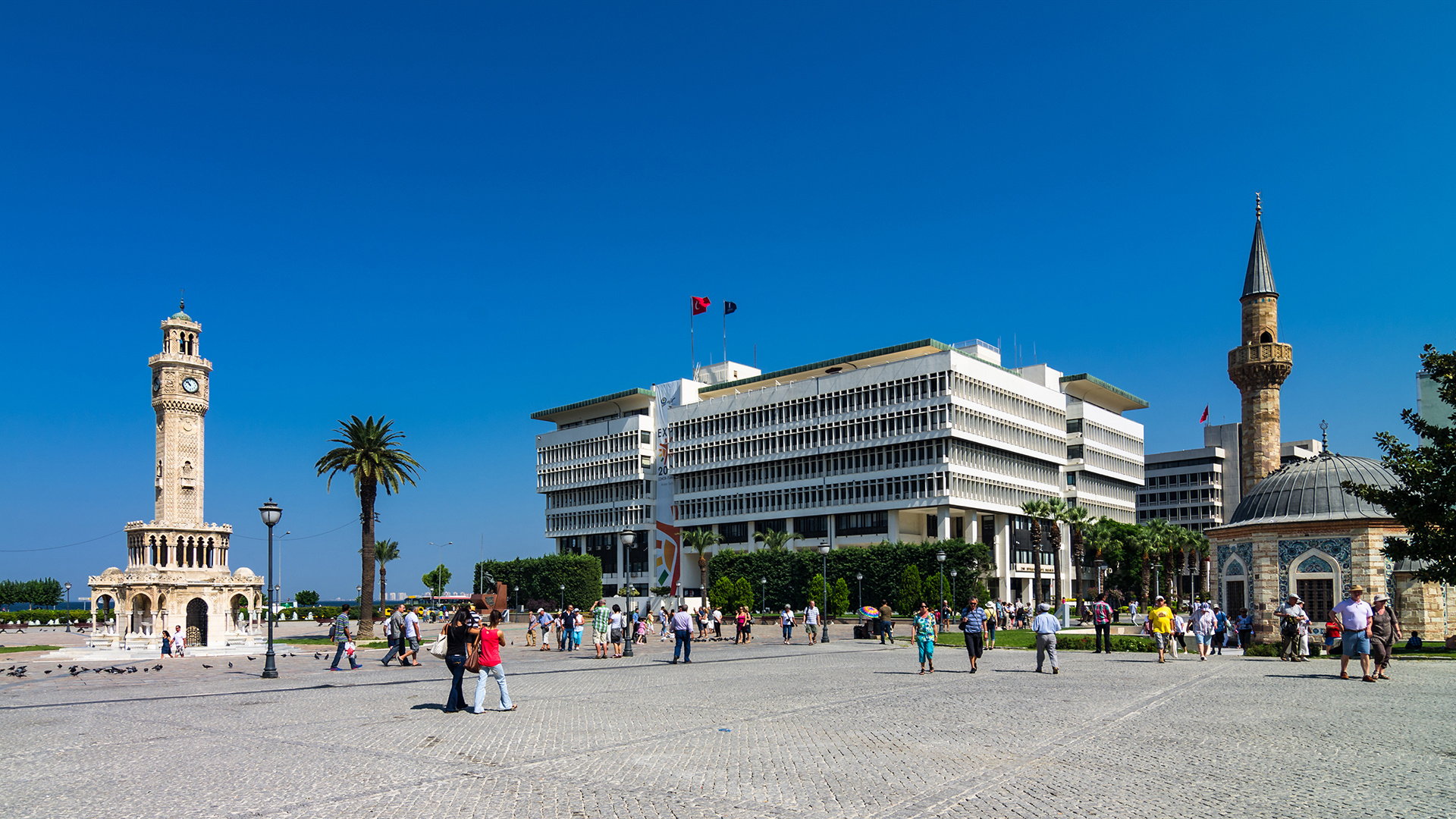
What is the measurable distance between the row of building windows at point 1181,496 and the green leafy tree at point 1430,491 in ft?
409

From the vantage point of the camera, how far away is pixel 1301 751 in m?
12.1

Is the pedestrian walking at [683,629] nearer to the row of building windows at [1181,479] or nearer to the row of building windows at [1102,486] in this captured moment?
the row of building windows at [1102,486]

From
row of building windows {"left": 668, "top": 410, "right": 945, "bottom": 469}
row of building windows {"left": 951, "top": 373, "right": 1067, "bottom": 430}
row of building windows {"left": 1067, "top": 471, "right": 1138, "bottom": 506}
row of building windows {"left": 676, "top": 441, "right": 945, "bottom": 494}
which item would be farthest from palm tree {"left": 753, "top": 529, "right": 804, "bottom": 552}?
row of building windows {"left": 1067, "top": 471, "right": 1138, "bottom": 506}

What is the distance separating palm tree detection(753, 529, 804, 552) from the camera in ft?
298

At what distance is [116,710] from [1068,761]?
14.8 metres

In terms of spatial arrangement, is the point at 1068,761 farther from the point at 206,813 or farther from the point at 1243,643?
the point at 1243,643

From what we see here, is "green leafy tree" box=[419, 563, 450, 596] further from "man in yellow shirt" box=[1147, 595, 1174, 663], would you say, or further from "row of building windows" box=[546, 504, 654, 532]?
"man in yellow shirt" box=[1147, 595, 1174, 663]

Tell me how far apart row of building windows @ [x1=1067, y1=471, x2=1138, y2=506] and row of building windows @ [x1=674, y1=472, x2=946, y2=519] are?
87.3ft

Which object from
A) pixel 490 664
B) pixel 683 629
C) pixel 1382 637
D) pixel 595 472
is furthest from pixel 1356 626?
pixel 595 472

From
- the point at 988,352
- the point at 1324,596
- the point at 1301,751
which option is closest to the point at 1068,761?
the point at 1301,751

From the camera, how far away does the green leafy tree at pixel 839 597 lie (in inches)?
3017

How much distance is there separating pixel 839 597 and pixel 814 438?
65.5 feet

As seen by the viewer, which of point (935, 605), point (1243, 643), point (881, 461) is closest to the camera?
point (1243, 643)

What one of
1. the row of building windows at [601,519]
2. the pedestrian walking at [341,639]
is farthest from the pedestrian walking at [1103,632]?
the row of building windows at [601,519]
